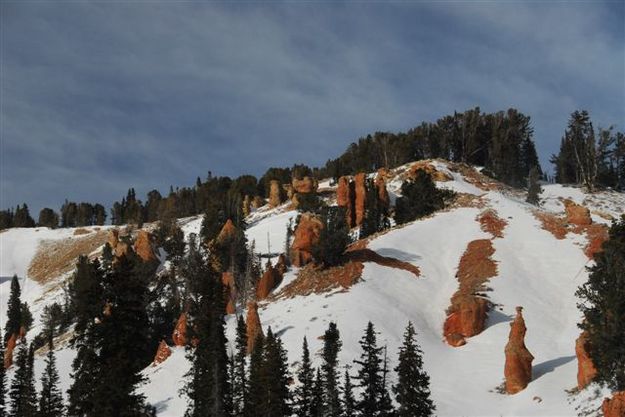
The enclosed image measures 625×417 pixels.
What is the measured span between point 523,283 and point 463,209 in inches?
983

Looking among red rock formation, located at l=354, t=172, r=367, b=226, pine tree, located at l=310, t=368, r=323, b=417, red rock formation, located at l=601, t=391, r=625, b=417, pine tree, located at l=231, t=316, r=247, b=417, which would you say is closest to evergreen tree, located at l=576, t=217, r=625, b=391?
red rock formation, located at l=601, t=391, r=625, b=417

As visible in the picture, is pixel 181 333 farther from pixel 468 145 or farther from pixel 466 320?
pixel 468 145

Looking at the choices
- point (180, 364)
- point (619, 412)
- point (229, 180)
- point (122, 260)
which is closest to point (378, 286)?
point (180, 364)

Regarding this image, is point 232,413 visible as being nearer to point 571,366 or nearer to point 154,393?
point 154,393

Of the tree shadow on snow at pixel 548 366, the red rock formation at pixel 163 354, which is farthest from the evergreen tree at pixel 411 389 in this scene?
the red rock formation at pixel 163 354

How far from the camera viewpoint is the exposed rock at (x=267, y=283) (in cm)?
7859

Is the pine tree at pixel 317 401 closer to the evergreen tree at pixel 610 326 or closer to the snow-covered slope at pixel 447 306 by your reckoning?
the snow-covered slope at pixel 447 306

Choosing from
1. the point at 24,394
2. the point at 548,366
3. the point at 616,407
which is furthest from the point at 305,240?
the point at 616,407

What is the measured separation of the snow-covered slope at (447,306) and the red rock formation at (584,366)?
45.6 inches

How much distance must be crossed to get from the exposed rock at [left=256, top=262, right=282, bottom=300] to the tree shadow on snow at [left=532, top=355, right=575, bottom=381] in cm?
3420

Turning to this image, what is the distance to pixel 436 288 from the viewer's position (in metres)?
71.6

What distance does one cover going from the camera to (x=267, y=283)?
260 feet

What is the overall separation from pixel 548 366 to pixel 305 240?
36818mm

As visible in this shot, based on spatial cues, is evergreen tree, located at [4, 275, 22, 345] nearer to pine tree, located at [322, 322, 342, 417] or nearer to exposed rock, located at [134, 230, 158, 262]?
exposed rock, located at [134, 230, 158, 262]
